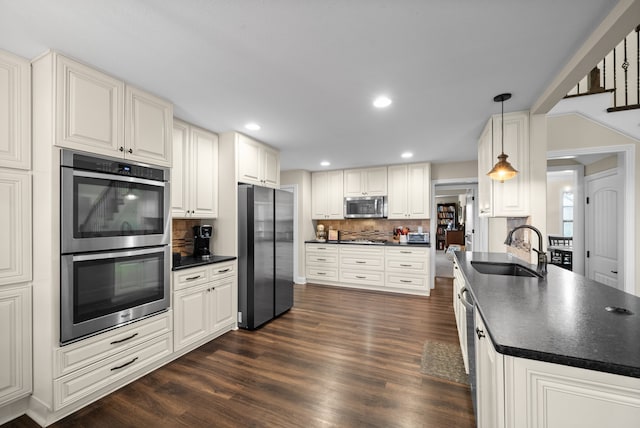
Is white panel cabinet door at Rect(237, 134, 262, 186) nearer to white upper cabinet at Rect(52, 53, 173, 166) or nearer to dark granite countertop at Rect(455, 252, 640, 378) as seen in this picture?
white upper cabinet at Rect(52, 53, 173, 166)

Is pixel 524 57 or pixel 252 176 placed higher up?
pixel 524 57

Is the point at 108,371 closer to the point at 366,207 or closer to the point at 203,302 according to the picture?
the point at 203,302

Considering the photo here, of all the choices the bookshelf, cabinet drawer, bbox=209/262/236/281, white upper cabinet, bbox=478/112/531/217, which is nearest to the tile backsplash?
white upper cabinet, bbox=478/112/531/217

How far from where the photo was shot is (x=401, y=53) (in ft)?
5.77

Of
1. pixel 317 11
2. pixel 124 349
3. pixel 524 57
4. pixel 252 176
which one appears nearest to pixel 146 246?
pixel 124 349

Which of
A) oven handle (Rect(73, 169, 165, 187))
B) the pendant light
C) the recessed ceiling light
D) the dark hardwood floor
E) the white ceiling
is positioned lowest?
the dark hardwood floor

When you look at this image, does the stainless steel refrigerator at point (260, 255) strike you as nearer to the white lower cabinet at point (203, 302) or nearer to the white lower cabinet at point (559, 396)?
the white lower cabinet at point (203, 302)

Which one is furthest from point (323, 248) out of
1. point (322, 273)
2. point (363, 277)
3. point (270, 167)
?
point (270, 167)

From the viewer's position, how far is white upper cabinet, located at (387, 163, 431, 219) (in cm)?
505

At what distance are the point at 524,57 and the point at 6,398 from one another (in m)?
Answer: 4.01

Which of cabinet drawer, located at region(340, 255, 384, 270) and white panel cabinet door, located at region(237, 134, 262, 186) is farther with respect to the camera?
cabinet drawer, located at region(340, 255, 384, 270)

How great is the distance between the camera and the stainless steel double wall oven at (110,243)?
1.81m

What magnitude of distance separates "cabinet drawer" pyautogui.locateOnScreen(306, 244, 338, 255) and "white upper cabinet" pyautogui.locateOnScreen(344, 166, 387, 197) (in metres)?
1.12

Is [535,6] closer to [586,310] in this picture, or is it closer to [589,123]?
[586,310]
